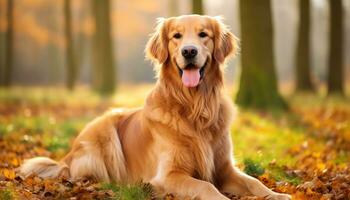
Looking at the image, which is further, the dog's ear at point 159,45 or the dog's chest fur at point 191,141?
the dog's ear at point 159,45

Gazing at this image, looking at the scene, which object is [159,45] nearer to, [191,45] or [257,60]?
[191,45]

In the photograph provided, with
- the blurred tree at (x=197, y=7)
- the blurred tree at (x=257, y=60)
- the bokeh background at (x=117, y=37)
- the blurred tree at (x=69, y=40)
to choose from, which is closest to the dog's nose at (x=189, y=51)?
the blurred tree at (x=257, y=60)

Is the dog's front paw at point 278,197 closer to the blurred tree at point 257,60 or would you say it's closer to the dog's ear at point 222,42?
the dog's ear at point 222,42

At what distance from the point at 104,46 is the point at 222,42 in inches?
571

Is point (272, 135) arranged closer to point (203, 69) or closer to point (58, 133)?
point (58, 133)

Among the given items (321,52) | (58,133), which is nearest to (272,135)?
(58,133)

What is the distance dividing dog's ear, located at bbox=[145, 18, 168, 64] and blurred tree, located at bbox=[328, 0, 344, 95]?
13880 millimetres

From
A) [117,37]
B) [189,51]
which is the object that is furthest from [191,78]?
[117,37]

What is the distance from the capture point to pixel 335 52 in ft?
61.9

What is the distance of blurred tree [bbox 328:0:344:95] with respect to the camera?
1866 cm

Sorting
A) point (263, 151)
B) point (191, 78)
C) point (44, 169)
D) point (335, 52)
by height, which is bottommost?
point (263, 151)

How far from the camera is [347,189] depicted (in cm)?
513

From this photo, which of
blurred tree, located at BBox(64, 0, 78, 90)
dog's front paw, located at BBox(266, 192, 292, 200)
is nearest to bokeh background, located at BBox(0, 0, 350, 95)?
blurred tree, located at BBox(64, 0, 78, 90)

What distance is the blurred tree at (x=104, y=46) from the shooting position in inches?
781
